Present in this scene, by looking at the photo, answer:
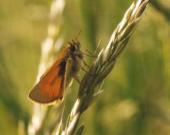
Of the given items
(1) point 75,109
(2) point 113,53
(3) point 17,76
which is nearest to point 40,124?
(1) point 75,109

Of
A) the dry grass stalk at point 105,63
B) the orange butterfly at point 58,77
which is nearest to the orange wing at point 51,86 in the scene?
the orange butterfly at point 58,77

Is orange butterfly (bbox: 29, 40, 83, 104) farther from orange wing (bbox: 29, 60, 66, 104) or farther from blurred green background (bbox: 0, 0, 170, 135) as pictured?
blurred green background (bbox: 0, 0, 170, 135)

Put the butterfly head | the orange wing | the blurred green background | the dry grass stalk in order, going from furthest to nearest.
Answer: the blurred green background → the butterfly head → the orange wing → the dry grass stalk

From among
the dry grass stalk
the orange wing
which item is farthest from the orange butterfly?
the dry grass stalk

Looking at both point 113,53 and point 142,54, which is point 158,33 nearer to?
point 142,54

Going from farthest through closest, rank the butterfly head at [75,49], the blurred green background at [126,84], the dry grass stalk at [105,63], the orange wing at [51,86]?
1. the blurred green background at [126,84]
2. the butterfly head at [75,49]
3. the orange wing at [51,86]
4. the dry grass stalk at [105,63]

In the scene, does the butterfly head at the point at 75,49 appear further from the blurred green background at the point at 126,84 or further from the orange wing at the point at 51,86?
the blurred green background at the point at 126,84

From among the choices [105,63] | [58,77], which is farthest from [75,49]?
[105,63]

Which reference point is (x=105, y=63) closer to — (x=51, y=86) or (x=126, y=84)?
(x=51, y=86)
